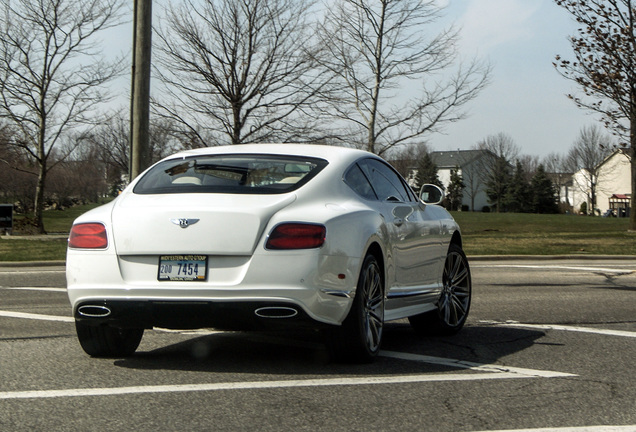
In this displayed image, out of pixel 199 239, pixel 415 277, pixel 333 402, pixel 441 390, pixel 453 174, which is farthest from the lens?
pixel 453 174

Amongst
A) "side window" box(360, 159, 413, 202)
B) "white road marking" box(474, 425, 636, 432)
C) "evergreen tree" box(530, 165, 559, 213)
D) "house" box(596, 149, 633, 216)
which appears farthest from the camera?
"house" box(596, 149, 633, 216)

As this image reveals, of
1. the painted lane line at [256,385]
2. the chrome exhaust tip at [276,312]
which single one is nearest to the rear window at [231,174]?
the chrome exhaust tip at [276,312]

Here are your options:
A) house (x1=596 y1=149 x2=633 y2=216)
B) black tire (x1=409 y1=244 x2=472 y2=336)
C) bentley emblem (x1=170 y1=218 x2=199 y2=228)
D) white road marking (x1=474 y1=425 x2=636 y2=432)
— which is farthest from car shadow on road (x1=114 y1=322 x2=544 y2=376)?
house (x1=596 y1=149 x2=633 y2=216)

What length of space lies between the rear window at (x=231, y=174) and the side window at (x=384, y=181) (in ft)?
2.43

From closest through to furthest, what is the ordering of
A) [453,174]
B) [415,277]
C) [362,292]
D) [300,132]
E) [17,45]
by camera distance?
[362,292] < [415,277] < [300,132] < [17,45] < [453,174]

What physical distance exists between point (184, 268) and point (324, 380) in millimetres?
1113

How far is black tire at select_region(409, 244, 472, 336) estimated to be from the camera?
7.81 meters

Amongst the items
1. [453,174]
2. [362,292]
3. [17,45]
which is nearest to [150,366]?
[362,292]

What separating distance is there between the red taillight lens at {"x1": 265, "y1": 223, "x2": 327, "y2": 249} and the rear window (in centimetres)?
43

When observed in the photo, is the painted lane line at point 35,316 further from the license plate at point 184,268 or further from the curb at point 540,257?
the curb at point 540,257

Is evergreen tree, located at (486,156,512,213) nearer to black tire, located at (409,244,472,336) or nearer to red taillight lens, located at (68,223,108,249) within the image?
black tire, located at (409,244,472,336)

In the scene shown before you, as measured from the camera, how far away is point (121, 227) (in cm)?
578

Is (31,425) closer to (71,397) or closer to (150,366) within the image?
(71,397)

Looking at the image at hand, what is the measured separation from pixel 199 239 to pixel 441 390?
1.74m
